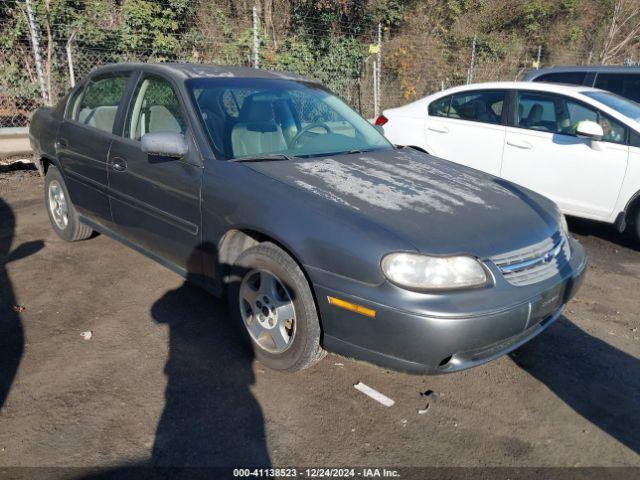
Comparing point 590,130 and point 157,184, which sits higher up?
point 590,130

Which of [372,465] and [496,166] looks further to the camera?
[496,166]

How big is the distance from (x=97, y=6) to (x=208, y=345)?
8.29 m

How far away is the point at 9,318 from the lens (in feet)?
11.4

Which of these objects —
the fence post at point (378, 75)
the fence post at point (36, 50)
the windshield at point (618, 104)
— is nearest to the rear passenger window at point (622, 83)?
the windshield at point (618, 104)

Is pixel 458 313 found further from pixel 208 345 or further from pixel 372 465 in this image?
pixel 208 345

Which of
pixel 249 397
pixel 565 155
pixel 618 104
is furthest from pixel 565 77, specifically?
pixel 249 397

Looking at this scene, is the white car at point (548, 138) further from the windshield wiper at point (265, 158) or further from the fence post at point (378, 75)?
the fence post at point (378, 75)

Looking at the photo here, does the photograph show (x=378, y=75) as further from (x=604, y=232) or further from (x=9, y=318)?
(x=9, y=318)

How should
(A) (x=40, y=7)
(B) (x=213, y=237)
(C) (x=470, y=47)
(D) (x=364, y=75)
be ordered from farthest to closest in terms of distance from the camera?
(C) (x=470, y=47) → (D) (x=364, y=75) → (A) (x=40, y=7) → (B) (x=213, y=237)

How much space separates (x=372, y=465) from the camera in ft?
7.69

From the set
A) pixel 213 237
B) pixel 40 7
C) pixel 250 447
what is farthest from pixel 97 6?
pixel 250 447

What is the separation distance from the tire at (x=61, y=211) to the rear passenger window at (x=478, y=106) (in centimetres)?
440

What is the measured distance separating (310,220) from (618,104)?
4610 mm

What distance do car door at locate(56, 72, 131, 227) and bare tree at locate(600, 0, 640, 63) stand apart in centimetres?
1985
